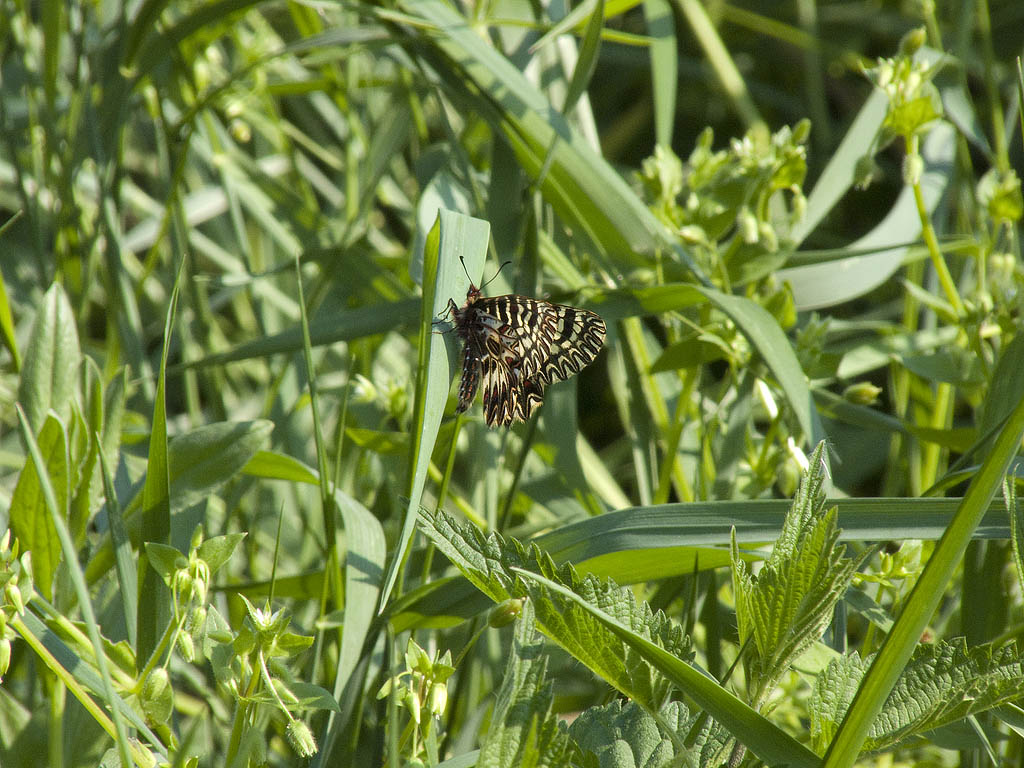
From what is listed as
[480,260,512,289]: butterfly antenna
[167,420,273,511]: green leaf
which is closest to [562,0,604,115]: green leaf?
[480,260,512,289]: butterfly antenna

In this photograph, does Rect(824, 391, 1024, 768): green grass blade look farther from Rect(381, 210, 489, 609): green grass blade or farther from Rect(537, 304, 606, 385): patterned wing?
Rect(537, 304, 606, 385): patterned wing

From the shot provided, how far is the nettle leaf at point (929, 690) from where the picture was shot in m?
0.44

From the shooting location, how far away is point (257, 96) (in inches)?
44.6

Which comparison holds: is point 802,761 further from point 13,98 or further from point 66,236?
point 13,98

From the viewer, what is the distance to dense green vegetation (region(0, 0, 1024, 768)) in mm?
471

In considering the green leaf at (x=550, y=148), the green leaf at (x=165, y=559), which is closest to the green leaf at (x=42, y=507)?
the green leaf at (x=165, y=559)

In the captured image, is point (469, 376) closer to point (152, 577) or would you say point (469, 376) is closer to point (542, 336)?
point (542, 336)

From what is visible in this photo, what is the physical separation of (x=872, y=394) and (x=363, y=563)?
44 cm

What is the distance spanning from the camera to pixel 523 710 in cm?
42

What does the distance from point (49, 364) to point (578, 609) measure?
0.46 meters

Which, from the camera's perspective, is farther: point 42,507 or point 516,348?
point 516,348

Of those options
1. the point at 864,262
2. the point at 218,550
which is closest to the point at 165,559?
the point at 218,550

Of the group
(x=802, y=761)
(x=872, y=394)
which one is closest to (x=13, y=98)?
(x=872, y=394)

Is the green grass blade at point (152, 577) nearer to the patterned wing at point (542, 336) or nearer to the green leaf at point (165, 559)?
the green leaf at point (165, 559)
